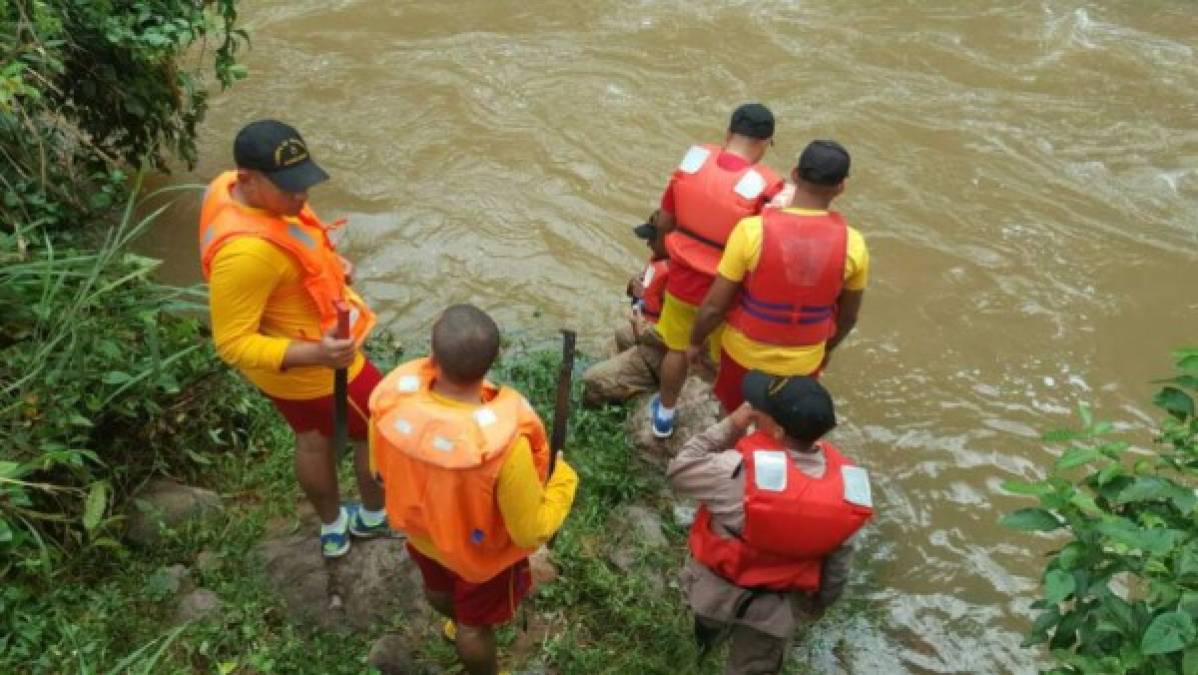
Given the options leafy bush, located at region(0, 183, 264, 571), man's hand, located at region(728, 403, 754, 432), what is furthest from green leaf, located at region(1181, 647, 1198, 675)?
leafy bush, located at region(0, 183, 264, 571)

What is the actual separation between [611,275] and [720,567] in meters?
3.56

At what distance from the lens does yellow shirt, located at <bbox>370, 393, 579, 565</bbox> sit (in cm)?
275

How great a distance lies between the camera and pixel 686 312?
462 centimetres

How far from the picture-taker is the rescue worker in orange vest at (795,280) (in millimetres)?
3803

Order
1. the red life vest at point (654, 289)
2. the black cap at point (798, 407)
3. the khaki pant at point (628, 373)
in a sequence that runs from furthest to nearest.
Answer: the khaki pant at point (628, 373) → the red life vest at point (654, 289) → the black cap at point (798, 407)

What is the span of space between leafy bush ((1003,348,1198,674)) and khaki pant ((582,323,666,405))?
8.88 ft

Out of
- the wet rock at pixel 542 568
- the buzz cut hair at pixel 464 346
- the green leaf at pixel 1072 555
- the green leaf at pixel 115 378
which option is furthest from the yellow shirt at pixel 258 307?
the green leaf at pixel 1072 555

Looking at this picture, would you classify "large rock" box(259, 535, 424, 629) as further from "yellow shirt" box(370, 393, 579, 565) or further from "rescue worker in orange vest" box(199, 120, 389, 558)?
"yellow shirt" box(370, 393, 579, 565)

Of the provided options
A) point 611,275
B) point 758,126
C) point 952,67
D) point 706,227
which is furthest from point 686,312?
point 952,67

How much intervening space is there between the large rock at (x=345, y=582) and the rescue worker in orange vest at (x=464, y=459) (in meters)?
0.88

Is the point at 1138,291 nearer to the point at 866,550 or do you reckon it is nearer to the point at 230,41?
the point at 866,550

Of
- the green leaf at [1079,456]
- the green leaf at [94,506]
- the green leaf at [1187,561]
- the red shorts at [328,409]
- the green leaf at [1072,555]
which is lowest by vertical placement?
the green leaf at [94,506]

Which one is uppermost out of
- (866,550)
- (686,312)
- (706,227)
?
(706,227)

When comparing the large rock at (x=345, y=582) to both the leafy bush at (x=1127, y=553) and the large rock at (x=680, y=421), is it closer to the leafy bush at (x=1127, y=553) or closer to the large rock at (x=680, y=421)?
the large rock at (x=680, y=421)
